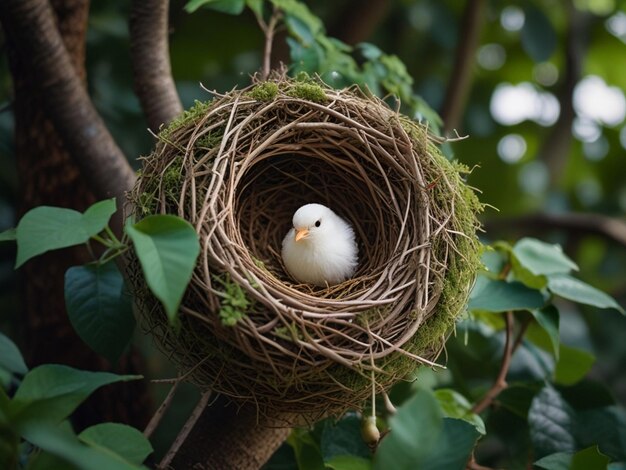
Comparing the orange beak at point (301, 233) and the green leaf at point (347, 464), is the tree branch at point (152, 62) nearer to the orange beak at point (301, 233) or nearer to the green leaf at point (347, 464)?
the orange beak at point (301, 233)

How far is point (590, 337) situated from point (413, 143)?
2787 mm

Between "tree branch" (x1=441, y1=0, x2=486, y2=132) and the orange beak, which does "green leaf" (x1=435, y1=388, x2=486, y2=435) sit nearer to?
the orange beak

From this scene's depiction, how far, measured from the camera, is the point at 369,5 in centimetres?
346

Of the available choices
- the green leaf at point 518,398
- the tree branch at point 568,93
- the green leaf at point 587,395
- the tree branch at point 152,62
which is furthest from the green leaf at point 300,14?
the tree branch at point 568,93

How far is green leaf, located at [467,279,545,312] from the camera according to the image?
2.10 m

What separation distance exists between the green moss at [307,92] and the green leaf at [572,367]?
115cm

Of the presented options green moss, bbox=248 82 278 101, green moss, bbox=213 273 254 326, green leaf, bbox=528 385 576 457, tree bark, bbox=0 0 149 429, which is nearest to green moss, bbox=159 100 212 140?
green moss, bbox=248 82 278 101

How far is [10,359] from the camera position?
1701 mm

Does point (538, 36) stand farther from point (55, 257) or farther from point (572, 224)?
point (55, 257)

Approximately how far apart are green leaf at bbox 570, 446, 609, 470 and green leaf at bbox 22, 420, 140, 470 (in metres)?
1.02

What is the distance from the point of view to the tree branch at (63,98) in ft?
7.48

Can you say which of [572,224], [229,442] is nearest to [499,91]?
[572,224]

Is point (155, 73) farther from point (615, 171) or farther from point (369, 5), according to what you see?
point (615, 171)

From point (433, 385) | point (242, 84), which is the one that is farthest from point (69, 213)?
point (242, 84)
